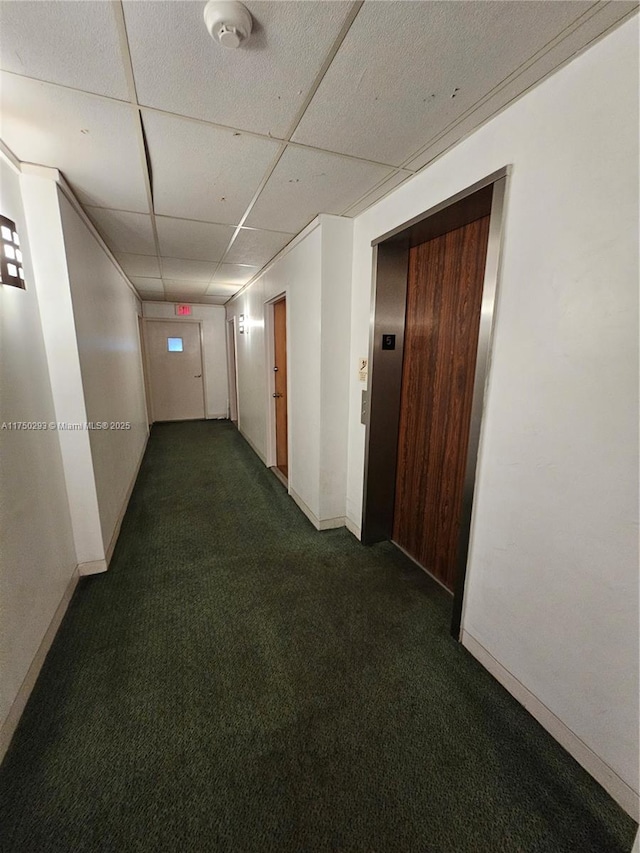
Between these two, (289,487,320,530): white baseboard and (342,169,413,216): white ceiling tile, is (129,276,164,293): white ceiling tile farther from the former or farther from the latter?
(289,487,320,530): white baseboard

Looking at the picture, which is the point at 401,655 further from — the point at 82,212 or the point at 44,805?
the point at 82,212

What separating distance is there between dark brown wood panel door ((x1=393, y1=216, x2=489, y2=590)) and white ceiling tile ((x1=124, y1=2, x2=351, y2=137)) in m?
1.10

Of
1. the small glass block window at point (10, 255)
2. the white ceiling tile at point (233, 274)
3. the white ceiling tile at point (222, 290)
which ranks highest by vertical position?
the white ceiling tile at point (222, 290)

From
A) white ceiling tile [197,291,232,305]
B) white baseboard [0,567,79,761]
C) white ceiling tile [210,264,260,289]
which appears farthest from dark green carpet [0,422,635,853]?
white ceiling tile [197,291,232,305]

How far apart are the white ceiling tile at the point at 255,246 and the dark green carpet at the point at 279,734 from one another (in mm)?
2656

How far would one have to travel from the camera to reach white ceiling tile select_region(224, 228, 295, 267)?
2.76 metres

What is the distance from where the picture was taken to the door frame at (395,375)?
56.0 inches

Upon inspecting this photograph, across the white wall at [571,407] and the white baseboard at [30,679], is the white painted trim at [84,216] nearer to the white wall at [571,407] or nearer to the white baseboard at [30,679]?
the white wall at [571,407]

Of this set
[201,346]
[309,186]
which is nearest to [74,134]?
[309,186]

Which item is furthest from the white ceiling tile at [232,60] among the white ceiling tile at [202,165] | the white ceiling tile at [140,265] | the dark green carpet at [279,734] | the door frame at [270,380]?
the white ceiling tile at [140,265]

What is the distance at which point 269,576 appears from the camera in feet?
7.36

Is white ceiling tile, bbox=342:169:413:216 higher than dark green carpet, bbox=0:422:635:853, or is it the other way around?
white ceiling tile, bbox=342:169:413:216

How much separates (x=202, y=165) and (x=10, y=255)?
40.1 inches

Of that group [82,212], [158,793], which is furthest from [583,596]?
[82,212]
